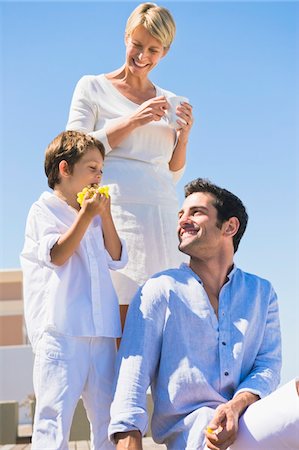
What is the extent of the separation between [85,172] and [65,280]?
450mm

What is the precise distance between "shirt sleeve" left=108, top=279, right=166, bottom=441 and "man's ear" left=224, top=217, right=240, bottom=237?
41 cm

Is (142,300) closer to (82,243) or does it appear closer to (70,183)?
(82,243)

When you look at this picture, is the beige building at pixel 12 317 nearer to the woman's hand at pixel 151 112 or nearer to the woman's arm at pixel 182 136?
the woman's arm at pixel 182 136

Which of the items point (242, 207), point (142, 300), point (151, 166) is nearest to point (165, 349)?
point (142, 300)

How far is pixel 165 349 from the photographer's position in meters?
2.68

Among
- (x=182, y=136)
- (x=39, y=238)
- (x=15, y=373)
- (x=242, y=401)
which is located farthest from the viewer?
(x=15, y=373)

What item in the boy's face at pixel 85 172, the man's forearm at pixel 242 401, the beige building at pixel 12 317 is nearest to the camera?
the man's forearm at pixel 242 401

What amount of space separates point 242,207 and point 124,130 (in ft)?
2.24

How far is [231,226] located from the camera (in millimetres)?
3000

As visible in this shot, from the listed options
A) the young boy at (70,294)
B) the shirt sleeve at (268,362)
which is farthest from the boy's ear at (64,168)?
the shirt sleeve at (268,362)

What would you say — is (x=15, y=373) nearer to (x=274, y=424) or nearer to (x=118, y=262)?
(x=118, y=262)

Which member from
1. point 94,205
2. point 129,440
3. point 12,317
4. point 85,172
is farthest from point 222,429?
point 12,317

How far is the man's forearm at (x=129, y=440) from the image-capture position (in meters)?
2.47

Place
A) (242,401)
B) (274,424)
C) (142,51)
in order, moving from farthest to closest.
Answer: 1. (142,51)
2. (242,401)
3. (274,424)
